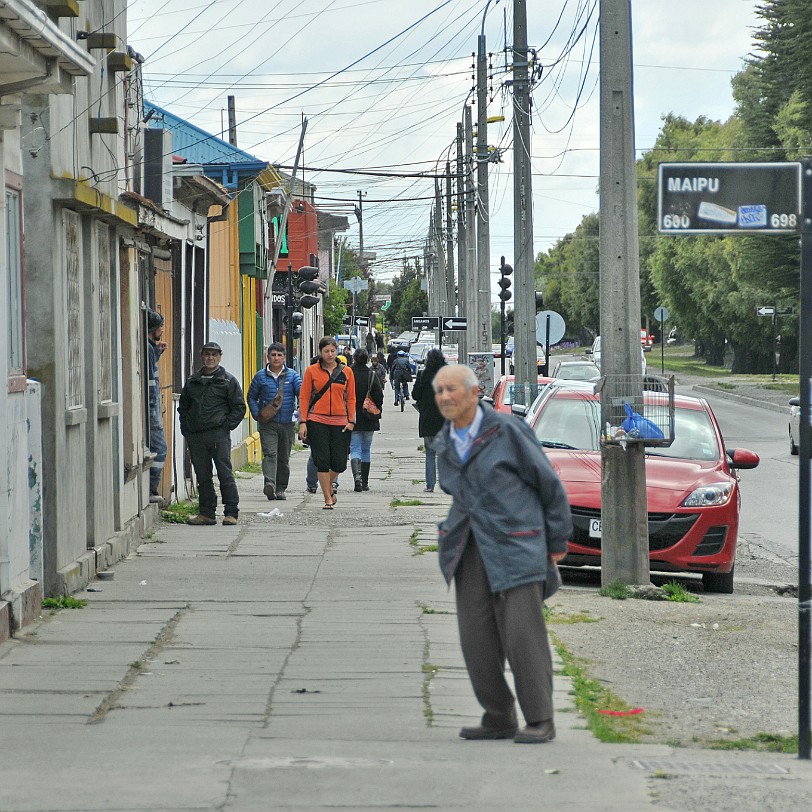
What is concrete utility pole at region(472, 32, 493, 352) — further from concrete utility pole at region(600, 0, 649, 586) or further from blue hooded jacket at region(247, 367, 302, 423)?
concrete utility pole at region(600, 0, 649, 586)

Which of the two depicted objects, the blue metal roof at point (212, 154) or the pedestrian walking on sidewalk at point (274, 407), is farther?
the blue metal roof at point (212, 154)

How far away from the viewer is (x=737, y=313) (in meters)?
66.9

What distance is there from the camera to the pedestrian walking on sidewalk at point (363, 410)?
18266 mm

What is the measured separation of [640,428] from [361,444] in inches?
329

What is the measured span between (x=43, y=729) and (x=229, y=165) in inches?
791

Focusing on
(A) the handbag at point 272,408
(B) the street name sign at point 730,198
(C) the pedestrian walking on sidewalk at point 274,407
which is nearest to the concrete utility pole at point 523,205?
(C) the pedestrian walking on sidewalk at point 274,407

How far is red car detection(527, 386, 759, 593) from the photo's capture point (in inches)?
439

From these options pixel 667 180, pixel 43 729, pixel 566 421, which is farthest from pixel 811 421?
pixel 566 421

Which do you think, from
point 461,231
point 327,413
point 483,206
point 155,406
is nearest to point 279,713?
point 155,406

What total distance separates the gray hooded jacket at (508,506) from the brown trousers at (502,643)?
0.08m

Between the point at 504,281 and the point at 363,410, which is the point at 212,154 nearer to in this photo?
the point at 504,281

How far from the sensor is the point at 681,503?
1128 centimetres

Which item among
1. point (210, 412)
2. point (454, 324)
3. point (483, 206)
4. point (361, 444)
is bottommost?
point (361, 444)

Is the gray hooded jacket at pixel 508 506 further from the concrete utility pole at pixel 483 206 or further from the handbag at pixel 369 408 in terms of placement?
the concrete utility pole at pixel 483 206
